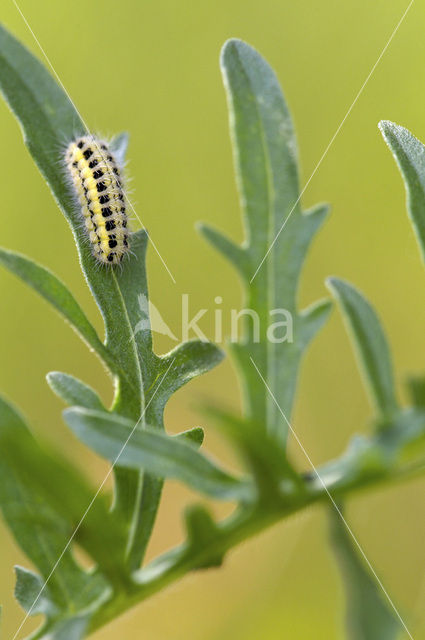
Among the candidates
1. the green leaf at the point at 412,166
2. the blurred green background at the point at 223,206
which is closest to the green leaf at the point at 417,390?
the green leaf at the point at 412,166

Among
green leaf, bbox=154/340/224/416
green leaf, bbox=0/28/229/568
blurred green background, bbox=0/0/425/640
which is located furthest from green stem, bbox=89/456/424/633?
blurred green background, bbox=0/0/425/640

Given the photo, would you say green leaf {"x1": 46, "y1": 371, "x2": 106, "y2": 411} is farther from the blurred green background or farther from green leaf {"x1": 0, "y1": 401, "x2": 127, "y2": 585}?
the blurred green background

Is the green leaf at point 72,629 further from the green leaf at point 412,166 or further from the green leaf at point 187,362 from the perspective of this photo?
the green leaf at point 412,166

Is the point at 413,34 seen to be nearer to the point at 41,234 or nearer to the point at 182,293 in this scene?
the point at 182,293

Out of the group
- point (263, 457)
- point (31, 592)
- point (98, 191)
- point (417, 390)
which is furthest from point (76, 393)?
point (98, 191)

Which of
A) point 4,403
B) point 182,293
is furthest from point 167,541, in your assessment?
point 4,403
